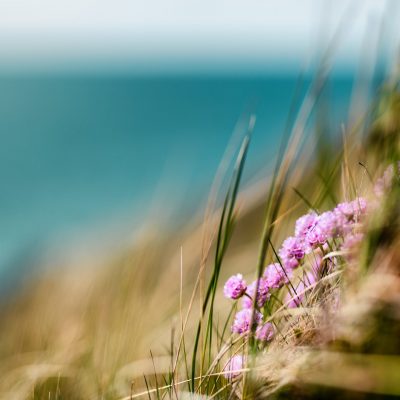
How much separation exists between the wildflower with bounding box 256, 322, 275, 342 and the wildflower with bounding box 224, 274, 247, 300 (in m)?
0.12

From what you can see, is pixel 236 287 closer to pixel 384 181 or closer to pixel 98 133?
pixel 384 181

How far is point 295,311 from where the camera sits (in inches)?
39.9

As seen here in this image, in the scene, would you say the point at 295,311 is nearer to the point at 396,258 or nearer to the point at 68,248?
the point at 396,258

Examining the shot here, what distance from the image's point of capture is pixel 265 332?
Result: 3.55 ft

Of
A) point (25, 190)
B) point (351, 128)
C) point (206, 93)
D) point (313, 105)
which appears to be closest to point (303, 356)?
point (313, 105)

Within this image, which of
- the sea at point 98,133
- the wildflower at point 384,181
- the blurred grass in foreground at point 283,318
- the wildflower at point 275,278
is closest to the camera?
the blurred grass in foreground at point 283,318

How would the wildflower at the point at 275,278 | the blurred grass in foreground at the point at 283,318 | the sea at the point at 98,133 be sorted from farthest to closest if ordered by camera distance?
the sea at the point at 98,133 → the wildflower at the point at 275,278 → the blurred grass in foreground at the point at 283,318

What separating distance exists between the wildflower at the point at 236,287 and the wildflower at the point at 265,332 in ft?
0.40

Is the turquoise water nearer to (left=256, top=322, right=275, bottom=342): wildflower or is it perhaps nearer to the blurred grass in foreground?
the blurred grass in foreground

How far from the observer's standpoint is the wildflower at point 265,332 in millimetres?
1059

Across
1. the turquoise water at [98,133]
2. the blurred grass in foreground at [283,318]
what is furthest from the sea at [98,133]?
the blurred grass in foreground at [283,318]

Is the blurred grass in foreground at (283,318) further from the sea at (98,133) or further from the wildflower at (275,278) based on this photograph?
the sea at (98,133)

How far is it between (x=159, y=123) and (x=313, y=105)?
53.7m

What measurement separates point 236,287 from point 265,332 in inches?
6.0
